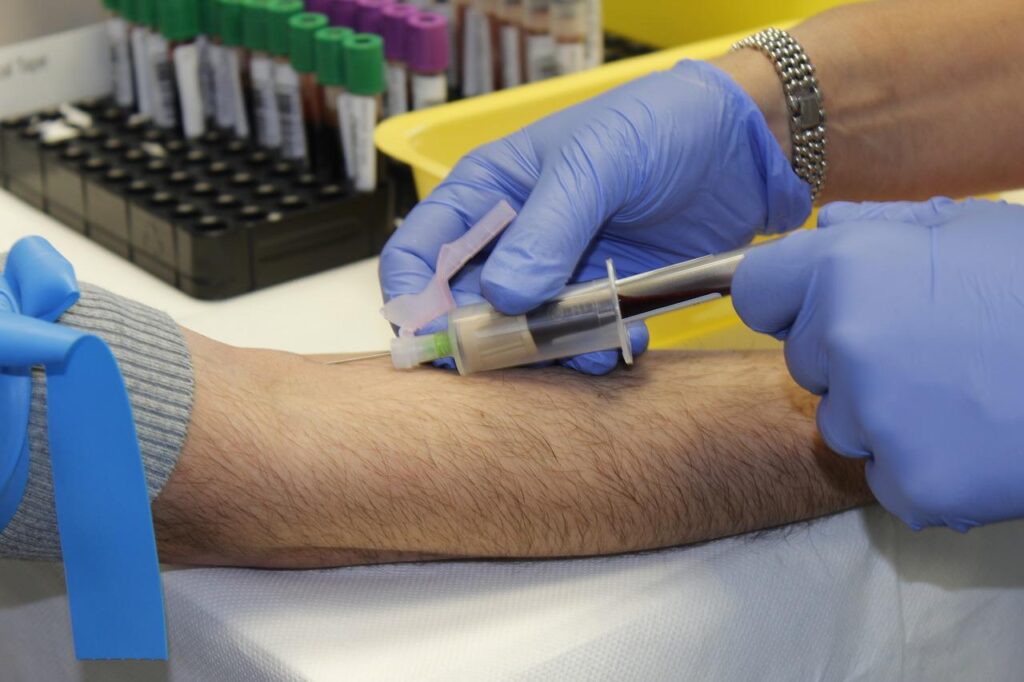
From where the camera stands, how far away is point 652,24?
1.85 meters

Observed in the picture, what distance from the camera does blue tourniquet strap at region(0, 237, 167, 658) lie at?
717 mm

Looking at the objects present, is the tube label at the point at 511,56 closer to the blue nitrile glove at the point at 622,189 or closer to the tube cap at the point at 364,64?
the tube cap at the point at 364,64

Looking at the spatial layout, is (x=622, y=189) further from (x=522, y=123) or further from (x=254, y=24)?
(x=254, y=24)

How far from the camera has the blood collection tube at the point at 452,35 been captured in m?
1.64

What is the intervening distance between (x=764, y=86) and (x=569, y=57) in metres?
0.55

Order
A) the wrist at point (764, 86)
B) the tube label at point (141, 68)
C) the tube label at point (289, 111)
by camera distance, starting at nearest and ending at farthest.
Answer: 1. the wrist at point (764, 86)
2. the tube label at point (289, 111)
3. the tube label at point (141, 68)

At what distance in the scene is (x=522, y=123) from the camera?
4.58 feet

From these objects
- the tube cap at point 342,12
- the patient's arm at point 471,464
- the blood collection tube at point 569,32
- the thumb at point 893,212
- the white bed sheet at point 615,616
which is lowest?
the white bed sheet at point 615,616

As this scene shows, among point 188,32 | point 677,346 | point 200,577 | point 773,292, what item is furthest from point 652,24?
point 200,577

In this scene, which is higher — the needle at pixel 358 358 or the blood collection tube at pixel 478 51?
the blood collection tube at pixel 478 51

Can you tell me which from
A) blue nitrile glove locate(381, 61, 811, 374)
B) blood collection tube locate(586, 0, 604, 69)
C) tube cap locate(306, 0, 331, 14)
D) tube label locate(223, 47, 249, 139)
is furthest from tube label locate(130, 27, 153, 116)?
blue nitrile glove locate(381, 61, 811, 374)

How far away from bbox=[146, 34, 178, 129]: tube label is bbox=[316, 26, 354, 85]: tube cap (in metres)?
0.26

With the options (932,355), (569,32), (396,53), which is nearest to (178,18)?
(396,53)

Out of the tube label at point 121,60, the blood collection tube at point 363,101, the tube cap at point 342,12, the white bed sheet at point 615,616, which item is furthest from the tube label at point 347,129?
the white bed sheet at point 615,616
